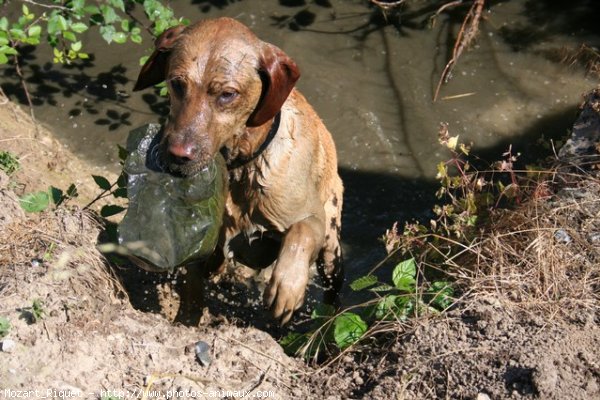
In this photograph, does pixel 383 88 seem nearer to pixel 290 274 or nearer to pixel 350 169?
pixel 350 169

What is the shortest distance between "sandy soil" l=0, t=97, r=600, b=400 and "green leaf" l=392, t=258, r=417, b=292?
0.30 metres

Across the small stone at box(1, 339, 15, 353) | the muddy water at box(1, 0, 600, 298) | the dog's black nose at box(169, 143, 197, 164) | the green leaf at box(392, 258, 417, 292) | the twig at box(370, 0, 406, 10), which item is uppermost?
the dog's black nose at box(169, 143, 197, 164)

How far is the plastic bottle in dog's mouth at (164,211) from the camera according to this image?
4.74 m

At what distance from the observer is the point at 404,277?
530 cm

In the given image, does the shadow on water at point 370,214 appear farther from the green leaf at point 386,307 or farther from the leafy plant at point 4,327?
the leafy plant at point 4,327

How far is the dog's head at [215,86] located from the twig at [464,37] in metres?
4.58

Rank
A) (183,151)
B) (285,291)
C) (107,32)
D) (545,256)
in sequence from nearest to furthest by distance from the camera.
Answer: (183,151)
(545,256)
(285,291)
(107,32)

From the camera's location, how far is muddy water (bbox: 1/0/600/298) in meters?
8.72

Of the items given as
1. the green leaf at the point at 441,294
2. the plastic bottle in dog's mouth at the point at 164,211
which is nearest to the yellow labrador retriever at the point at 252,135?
the plastic bottle in dog's mouth at the point at 164,211

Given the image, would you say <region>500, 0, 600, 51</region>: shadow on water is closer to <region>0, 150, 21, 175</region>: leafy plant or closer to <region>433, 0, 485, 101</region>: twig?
<region>433, 0, 485, 101</region>: twig

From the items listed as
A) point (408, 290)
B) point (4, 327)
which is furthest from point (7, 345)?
point (408, 290)

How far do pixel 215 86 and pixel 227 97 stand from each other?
0.37 feet

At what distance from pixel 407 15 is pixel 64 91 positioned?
407cm

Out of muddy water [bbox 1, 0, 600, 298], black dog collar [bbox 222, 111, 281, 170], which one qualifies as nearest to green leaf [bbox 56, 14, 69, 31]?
muddy water [bbox 1, 0, 600, 298]
